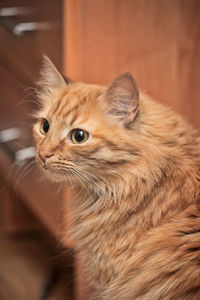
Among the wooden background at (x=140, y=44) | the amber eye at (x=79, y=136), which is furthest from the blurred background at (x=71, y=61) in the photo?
the amber eye at (x=79, y=136)

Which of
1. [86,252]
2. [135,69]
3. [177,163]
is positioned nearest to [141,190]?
[177,163]

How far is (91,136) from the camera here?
0.88m

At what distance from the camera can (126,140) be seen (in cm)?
88

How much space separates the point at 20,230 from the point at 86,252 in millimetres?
1050

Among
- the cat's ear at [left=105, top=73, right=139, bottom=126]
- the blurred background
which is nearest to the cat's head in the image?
→ the cat's ear at [left=105, top=73, right=139, bottom=126]

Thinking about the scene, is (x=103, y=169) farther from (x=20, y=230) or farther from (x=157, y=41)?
(x=20, y=230)

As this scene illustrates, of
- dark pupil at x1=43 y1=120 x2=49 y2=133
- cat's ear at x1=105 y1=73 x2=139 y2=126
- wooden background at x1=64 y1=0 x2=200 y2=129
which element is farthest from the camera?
wooden background at x1=64 y1=0 x2=200 y2=129

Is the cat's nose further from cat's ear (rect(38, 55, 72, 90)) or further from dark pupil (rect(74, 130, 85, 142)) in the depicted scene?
cat's ear (rect(38, 55, 72, 90))

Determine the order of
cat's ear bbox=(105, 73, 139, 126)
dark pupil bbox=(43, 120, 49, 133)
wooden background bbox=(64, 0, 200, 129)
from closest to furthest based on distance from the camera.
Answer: cat's ear bbox=(105, 73, 139, 126) < dark pupil bbox=(43, 120, 49, 133) < wooden background bbox=(64, 0, 200, 129)

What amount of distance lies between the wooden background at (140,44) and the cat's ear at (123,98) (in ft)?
1.07

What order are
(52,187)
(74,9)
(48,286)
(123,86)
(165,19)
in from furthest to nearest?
(48,286), (52,187), (165,19), (74,9), (123,86)

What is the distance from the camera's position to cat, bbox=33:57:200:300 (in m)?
0.86

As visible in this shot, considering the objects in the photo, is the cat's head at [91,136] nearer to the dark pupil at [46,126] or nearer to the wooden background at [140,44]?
the dark pupil at [46,126]

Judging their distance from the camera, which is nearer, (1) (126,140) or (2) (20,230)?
(1) (126,140)
